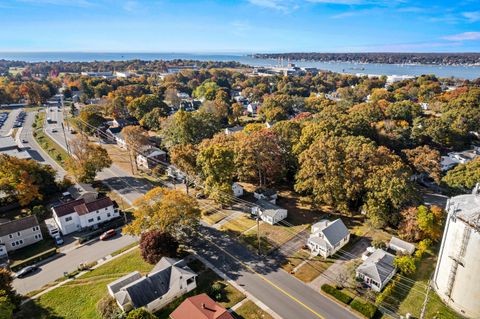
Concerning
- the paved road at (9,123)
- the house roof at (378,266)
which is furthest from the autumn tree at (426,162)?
the paved road at (9,123)

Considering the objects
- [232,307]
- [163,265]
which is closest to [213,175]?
[163,265]

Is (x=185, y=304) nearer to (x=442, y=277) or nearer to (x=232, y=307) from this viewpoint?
(x=232, y=307)

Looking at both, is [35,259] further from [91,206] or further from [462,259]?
[462,259]

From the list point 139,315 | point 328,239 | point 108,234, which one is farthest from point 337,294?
point 108,234

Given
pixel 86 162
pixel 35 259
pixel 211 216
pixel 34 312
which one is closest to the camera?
pixel 34 312

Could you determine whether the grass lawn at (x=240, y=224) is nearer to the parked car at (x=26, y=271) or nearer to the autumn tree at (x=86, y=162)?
the parked car at (x=26, y=271)

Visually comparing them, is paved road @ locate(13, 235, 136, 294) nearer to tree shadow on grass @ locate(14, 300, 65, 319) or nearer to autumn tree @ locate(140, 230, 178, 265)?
tree shadow on grass @ locate(14, 300, 65, 319)

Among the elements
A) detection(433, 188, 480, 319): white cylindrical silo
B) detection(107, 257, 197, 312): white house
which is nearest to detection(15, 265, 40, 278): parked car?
detection(107, 257, 197, 312): white house
